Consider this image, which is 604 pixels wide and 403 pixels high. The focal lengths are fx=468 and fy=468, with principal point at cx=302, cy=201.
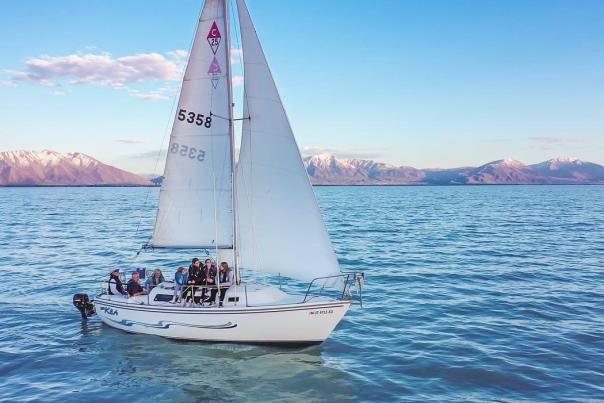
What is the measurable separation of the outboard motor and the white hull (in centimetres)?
422

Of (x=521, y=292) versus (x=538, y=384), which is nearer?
(x=538, y=384)

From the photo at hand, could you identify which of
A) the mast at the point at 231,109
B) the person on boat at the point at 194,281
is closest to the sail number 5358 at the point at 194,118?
the mast at the point at 231,109

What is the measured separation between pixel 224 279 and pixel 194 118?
655 cm

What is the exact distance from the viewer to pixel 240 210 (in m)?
18.8

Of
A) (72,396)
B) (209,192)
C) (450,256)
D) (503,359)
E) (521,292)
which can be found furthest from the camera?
(450,256)

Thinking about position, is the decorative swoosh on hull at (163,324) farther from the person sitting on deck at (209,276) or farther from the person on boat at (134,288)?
the person on boat at (134,288)

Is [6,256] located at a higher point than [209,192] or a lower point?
lower

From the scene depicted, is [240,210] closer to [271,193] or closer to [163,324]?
[271,193]

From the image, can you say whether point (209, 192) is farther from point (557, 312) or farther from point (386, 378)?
point (557, 312)

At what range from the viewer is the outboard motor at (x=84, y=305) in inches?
861

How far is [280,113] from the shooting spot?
57.2 feet

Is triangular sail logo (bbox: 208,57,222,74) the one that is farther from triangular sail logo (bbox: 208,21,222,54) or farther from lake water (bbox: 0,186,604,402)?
lake water (bbox: 0,186,604,402)

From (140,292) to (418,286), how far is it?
16127mm

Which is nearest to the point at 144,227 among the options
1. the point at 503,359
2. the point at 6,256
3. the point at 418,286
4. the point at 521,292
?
the point at 6,256
